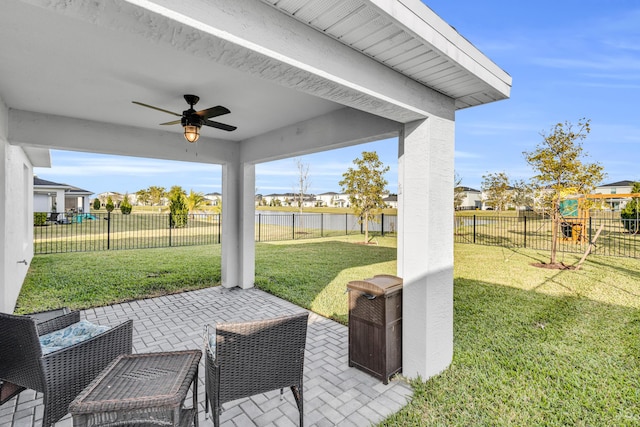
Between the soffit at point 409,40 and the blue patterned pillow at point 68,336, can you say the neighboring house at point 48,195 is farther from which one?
the soffit at point 409,40

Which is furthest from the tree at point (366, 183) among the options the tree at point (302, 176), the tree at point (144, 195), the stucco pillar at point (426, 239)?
the tree at point (144, 195)

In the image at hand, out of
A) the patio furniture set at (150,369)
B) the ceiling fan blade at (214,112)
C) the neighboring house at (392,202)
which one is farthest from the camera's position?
the neighboring house at (392,202)

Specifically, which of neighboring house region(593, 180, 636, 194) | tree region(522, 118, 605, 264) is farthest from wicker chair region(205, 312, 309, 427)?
neighboring house region(593, 180, 636, 194)

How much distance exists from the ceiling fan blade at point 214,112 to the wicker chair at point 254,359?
88.5 inches

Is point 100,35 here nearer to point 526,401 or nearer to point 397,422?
point 397,422

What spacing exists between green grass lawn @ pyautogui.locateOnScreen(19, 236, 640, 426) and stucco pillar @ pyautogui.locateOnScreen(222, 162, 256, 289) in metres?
0.58

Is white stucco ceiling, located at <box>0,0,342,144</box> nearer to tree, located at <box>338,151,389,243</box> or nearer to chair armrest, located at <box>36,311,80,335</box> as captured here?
chair armrest, located at <box>36,311,80,335</box>

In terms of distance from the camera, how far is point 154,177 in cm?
3406

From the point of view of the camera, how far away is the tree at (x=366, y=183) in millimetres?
12461

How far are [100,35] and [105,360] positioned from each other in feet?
7.71

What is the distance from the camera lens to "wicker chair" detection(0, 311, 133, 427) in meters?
1.88

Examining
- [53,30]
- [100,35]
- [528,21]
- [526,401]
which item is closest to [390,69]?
[100,35]

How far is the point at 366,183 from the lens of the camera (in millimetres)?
12633

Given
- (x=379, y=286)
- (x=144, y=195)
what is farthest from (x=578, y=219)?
(x=144, y=195)
